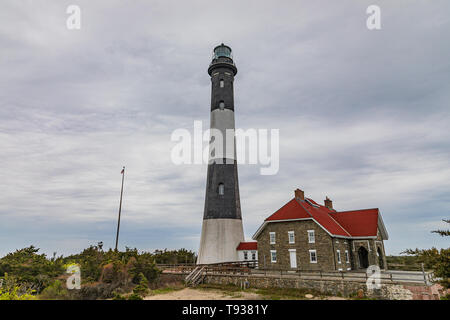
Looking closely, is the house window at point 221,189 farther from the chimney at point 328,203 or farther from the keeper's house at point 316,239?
the chimney at point 328,203

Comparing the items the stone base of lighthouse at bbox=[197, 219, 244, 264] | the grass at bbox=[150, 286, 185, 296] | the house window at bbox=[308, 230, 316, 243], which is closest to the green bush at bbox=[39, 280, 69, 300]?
the grass at bbox=[150, 286, 185, 296]

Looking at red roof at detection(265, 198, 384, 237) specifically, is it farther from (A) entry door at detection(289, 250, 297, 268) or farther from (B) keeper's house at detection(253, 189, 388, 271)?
(A) entry door at detection(289, 250, 297, 268)

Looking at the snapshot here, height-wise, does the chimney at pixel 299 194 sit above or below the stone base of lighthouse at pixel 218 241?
above

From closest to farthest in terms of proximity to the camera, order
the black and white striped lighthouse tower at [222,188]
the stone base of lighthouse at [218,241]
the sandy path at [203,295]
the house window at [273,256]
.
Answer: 1. the sandy path at [203,295]
2. the house window at [273,256]
3. the stone base of lighthouse at [218,241]
4. the black and white striped lighthouse tower at [222,188]

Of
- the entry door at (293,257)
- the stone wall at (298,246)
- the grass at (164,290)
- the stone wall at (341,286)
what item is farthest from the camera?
the entry door at (293,257)

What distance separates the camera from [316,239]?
23922 mm

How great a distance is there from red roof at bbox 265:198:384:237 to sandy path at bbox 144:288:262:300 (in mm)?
9360

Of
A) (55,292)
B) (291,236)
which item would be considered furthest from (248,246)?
(55,292)

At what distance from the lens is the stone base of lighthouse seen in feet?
88.3

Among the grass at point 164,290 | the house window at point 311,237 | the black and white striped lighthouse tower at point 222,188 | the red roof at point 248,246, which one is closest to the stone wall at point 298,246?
the house window at point 311,237

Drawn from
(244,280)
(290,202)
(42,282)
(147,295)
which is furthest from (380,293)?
(42,282)

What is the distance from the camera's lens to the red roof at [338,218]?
2509 centimetres

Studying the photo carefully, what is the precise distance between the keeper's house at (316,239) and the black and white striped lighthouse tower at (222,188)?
296 centimetres
